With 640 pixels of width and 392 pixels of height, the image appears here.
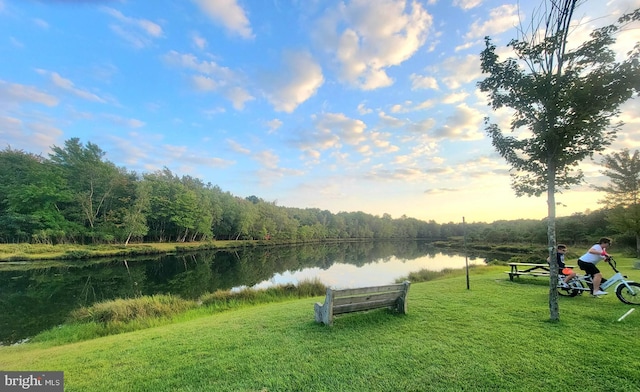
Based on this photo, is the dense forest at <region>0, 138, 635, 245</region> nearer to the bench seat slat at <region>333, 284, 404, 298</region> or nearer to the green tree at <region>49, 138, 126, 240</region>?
the green tree at <region>49, 138, 126, 240</region>

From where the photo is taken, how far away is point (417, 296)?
7980mm

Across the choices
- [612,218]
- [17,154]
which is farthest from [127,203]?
[612,218]

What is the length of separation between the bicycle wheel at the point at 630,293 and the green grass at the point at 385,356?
20 centimetres

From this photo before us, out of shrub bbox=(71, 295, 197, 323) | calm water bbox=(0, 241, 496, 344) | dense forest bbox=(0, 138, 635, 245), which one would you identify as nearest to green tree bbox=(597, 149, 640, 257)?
dense forest bbox=(0, 138, 635, 245)

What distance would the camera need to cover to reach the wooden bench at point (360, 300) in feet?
16.9

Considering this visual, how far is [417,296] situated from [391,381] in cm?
520

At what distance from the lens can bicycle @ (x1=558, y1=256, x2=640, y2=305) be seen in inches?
240

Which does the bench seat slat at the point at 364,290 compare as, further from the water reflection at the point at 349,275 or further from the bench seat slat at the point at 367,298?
the water reflection at the point at 349,275

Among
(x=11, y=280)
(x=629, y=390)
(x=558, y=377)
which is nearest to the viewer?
(x=629, y=390)

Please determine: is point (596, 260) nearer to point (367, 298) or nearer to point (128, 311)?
point (367, 298)

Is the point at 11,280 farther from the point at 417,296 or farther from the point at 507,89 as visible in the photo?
Answer: the point at 507,89

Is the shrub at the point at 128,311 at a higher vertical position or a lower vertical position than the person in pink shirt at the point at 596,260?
lower

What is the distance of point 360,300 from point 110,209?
56141 mm
